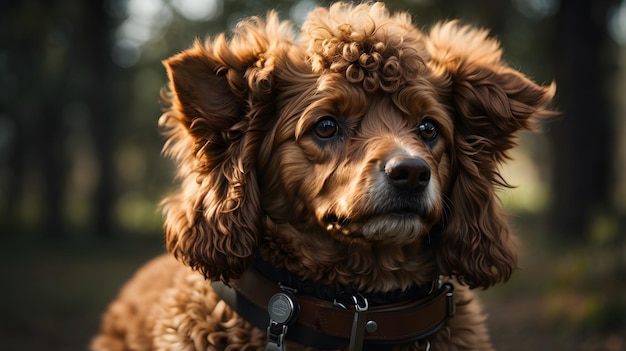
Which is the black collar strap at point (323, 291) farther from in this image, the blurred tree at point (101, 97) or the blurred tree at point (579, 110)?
the blurred tree at point (101, 97)

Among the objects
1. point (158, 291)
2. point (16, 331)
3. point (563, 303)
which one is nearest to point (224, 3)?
point (16, 331)

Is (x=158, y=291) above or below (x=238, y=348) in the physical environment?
above

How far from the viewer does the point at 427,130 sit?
10.9ft

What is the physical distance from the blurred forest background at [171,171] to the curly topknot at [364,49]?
41.8 inches

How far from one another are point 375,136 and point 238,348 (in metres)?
1.25

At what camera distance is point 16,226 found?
1941 centimetres

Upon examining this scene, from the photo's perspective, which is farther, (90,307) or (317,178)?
(90,307)

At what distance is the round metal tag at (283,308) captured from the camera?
308cm

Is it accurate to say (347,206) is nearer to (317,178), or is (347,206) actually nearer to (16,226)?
(317,178)

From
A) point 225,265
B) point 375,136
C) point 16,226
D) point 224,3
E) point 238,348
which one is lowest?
point 238,348

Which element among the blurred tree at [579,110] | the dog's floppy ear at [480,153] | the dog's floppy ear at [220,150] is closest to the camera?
the dog's floppy ear at [220,150]

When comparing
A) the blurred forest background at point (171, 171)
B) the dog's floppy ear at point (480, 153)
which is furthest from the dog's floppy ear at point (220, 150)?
the blurred forest background at point (171, 171)

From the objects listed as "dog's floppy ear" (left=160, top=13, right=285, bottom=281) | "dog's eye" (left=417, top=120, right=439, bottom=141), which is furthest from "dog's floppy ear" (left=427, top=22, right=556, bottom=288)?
"dog's floppy ear" (left=160, top=13, right=285, bottom=281)

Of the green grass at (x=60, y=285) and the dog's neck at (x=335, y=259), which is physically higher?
the green grass at (x=60, y=285)
